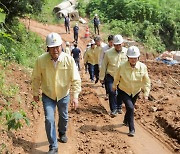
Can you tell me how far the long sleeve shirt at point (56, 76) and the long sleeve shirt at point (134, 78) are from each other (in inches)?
71.0

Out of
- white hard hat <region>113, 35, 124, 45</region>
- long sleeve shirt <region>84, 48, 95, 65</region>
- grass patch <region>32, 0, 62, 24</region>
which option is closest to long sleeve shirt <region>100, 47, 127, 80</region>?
white hard hat <region>113, 35, 124, 45</region>

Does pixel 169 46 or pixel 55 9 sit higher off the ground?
Answer: pixel 55 9

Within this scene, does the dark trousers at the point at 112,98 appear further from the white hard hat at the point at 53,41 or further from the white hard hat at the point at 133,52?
the white hard hat at the point at 53,41

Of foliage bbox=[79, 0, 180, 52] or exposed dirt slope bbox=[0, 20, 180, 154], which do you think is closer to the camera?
exposed dirt slope bbox=[0, 20, 180, 154]

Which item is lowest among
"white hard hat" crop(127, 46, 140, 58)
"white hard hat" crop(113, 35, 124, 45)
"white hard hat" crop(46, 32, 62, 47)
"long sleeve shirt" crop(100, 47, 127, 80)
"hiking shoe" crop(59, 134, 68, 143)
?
"hiking shoe" crop(59, 134, 68, 143)

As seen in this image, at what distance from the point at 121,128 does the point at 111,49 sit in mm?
2053

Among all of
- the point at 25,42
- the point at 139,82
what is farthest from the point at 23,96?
the point at 25,42

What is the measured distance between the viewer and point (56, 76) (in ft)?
22.2

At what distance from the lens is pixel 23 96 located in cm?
1038

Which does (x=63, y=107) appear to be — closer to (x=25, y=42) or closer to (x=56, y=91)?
(x=56, y=91)

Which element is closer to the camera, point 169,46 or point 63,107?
point 63,107

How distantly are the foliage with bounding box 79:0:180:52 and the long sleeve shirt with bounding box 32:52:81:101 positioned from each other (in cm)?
2277

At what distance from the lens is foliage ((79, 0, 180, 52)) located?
3103 cm

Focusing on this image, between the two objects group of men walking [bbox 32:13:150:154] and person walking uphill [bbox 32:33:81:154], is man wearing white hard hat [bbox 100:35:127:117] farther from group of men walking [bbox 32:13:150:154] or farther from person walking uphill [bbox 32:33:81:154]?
person walking uphill [bbox 32:33:81:154]
